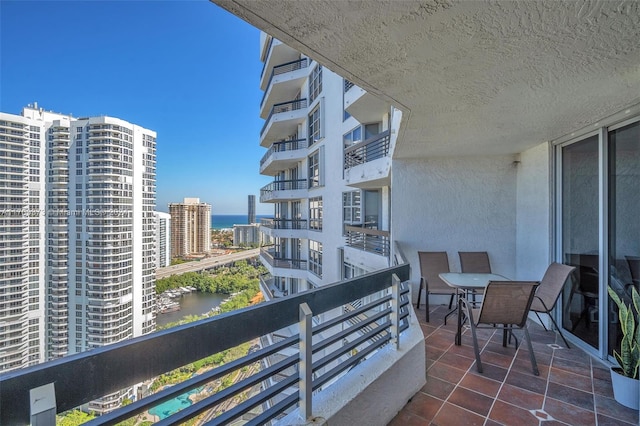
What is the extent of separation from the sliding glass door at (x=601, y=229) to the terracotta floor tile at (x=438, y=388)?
2.13 m

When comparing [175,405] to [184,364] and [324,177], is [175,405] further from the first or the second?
[184,364]

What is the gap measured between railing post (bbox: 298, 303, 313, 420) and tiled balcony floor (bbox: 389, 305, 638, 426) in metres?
1.08

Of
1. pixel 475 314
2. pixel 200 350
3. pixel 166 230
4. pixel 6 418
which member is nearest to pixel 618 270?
pixel 475 314

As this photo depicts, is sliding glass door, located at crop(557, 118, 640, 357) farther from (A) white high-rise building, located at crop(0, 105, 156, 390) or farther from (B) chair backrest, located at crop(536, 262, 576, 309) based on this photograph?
(A) white high-rise building, located at crop(0, 105, 156, 390)

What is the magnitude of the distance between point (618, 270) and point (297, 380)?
392cm

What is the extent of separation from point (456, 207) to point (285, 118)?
11041 mm

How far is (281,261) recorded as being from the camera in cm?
1556

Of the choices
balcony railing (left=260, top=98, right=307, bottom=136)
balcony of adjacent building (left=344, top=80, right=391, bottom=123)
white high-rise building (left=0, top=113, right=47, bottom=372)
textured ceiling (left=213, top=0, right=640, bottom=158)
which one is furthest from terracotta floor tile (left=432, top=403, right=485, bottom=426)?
balcony railing (left=260, top=98, right=307, bottom=136)

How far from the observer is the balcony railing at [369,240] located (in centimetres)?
686

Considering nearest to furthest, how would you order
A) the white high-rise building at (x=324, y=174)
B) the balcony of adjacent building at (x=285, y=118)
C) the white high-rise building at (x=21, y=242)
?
the white high-rise building at (x=324, y=174), the white high-rise building at (x=21, y=242), the balcony of adjacent building at (x=285, y=118)

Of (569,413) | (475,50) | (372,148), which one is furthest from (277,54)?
(569,413)

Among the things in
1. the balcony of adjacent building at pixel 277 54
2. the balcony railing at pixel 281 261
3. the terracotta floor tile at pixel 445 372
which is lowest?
the balcony railing at pixel 281 261

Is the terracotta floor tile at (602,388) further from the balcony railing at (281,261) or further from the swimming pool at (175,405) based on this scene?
the balcony railing at (281,261)

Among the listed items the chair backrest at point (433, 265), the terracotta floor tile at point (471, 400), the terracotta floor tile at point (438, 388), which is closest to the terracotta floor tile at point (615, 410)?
the terracotta floor tile at point (471, 400)
